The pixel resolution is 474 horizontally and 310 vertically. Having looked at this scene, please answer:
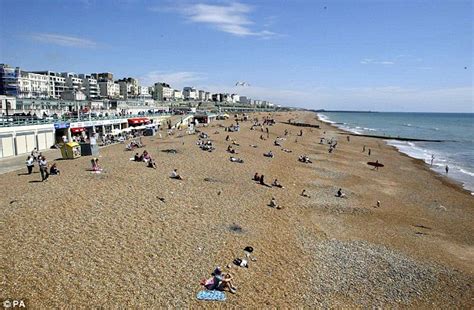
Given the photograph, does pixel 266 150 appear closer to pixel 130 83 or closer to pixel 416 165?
pixel 416 165

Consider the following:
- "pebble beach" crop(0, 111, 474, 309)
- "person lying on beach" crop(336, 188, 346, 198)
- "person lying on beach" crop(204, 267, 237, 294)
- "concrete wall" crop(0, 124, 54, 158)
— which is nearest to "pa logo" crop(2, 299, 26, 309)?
"pebble beach" crop(0, 111, 474, 309)

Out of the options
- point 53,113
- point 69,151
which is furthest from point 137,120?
point 69,151

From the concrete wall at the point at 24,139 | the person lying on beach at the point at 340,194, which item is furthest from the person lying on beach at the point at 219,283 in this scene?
the concrete wall at the point at 24,139

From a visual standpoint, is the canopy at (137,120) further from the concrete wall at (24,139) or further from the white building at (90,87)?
the white building at (90,87)

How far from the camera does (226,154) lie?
27859 millimetres

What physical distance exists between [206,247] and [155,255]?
1749 mm

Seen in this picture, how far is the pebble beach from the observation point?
29.6ft

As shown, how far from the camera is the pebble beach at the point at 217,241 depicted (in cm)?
902

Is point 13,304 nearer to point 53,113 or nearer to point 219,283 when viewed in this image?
point 219,283

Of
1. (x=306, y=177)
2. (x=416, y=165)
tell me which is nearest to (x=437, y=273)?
(x=306, y=177)

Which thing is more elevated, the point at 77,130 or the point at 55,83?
the point at 55,83

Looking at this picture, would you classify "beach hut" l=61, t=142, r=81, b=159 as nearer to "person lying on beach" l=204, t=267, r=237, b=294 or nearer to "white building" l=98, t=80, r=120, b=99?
"person lying on beach" l=204, t=267, r=237, b=294

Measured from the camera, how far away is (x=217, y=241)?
39.6ft

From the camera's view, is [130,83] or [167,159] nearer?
[167,159]
